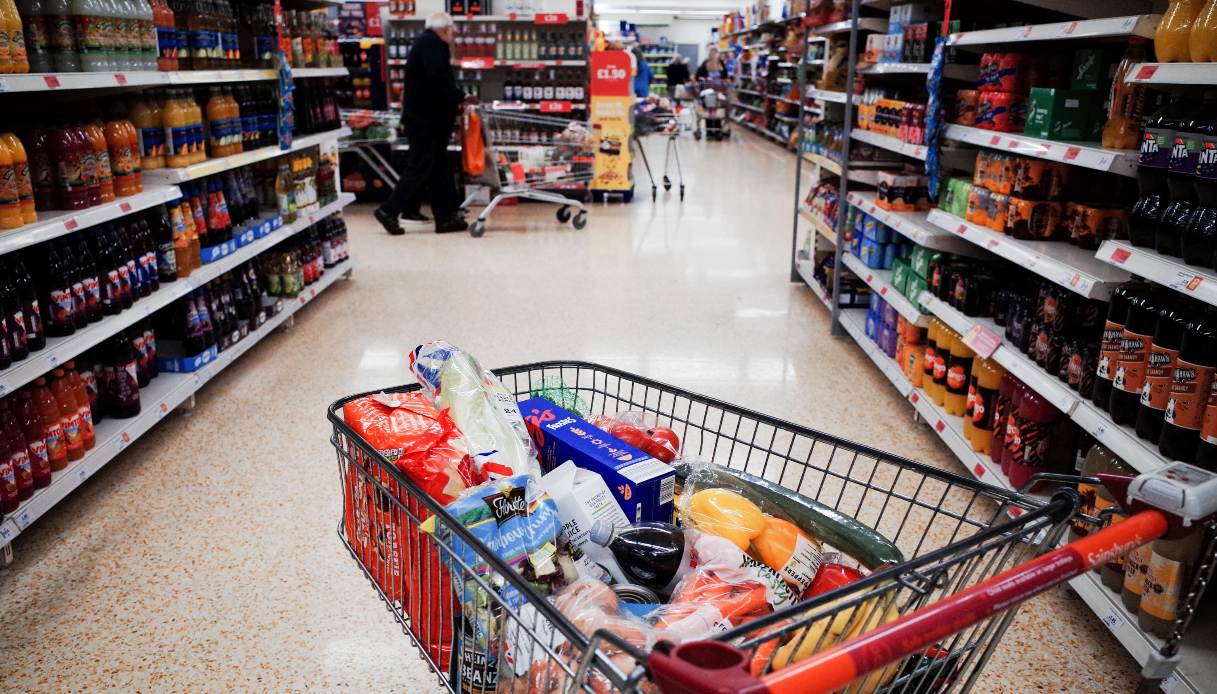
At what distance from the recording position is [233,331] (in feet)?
13.3

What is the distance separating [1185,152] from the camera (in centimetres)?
189

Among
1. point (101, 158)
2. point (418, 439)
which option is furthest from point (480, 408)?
point (101, 158)

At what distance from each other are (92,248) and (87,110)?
0.57 metres

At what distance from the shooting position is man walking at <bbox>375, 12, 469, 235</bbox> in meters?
7.08

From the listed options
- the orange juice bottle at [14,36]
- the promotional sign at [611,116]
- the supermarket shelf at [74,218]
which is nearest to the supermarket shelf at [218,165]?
the supermarket shelf at [74,218]

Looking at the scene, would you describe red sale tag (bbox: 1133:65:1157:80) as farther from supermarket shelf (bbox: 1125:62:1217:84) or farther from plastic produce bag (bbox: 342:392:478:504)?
plastic produce bag (bbox: 342:392:478:504)

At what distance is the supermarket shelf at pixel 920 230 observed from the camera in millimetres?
3375

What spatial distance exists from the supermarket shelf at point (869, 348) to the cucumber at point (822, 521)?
2224mm

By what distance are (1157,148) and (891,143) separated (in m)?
1.98

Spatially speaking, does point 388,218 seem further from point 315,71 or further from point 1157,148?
point 1157,148

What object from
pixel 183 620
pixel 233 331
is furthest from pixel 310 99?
pixel 183 620

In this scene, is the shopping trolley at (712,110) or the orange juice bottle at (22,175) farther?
the shopping trolley at (712,110)

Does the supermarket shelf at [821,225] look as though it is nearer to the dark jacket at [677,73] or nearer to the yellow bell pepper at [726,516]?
the yellow bell pepper at [726,516]

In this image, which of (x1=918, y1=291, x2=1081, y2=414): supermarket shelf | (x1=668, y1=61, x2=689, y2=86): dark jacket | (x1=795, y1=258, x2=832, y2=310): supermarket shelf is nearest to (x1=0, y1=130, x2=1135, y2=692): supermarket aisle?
(x1=795, y1=258, x2=832, y2=310): supermarket shelf
